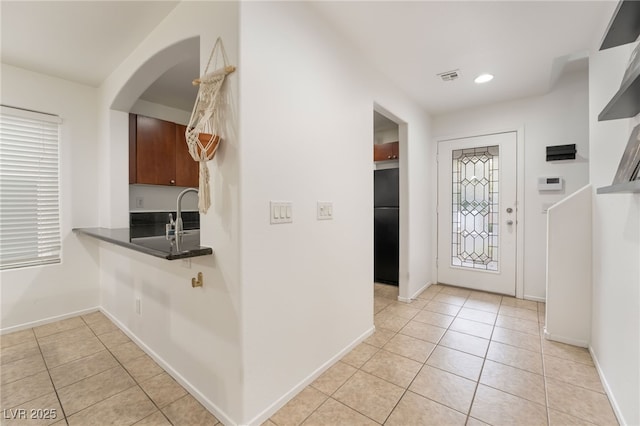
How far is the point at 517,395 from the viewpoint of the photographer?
1.66 metres

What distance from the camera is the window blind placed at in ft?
8.26

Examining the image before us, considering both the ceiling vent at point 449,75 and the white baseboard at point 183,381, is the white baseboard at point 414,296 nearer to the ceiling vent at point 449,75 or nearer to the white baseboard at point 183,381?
the white baseboard at point 183,381

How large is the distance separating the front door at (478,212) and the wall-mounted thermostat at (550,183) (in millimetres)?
262

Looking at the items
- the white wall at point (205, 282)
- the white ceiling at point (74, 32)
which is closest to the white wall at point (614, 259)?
the white wall at point (205, 282)

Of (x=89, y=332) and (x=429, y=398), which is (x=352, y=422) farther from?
(x=89, y=332)

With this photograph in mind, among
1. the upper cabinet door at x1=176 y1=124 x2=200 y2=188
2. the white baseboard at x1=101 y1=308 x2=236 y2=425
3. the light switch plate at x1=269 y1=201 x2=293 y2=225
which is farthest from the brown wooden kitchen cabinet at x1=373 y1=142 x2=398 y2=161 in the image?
the white baseboard at x1=101 y1=308 x2=236 y2=425

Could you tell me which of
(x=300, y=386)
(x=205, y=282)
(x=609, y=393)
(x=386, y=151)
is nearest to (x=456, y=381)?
(x=609, y=393)

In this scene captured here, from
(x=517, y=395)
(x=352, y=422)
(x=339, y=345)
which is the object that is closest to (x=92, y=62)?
(x=339, y=345)

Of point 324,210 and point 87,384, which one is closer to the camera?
point 87,384

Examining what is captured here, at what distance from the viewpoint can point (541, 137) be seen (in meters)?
3.21

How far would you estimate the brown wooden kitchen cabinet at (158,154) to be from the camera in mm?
3016

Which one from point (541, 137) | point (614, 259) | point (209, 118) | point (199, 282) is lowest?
point (199, 282)

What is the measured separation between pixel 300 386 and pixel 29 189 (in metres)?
3.20

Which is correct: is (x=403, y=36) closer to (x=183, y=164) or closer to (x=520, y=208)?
(x=520, y=208)
